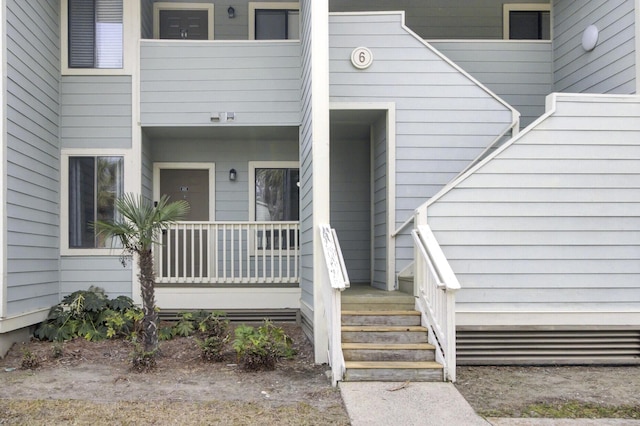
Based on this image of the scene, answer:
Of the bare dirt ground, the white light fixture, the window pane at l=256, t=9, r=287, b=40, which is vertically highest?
the window pane at l=256, t=9, r=287, b=40

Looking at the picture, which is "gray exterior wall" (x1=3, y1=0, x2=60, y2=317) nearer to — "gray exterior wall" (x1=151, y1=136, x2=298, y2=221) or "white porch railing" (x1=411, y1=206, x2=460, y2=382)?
"gray exterior wall" (x1=151, y1=136, x2=298, y2=221)

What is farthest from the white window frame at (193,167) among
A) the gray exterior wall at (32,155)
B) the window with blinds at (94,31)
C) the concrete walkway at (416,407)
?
the concrete walkway at (416,407)

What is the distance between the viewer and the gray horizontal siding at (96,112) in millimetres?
8375

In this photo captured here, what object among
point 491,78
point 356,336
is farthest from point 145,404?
point 491,78

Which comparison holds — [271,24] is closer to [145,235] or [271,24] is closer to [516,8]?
[516,8]

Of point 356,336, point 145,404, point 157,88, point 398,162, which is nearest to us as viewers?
point 145,404

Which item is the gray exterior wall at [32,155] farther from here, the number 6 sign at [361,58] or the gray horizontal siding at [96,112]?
the number 6 sign at [361,58]

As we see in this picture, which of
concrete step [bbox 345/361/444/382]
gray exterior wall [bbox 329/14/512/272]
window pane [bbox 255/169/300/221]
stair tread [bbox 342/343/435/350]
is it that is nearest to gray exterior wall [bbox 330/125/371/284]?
window pane [bbox 255/169/300/221]

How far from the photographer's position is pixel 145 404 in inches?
197

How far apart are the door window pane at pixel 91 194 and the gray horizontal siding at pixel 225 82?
1003 millimetres

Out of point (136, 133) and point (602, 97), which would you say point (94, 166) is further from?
point (602, 97)

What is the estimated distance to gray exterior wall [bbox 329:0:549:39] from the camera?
988 cm

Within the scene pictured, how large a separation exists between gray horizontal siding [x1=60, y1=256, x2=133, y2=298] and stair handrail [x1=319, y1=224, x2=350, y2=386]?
3399 millimetres

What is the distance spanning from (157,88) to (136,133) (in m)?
0.68
